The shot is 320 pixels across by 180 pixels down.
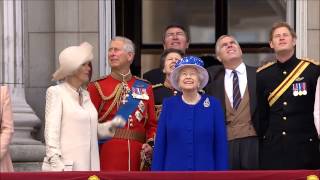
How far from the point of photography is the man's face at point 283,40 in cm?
1033

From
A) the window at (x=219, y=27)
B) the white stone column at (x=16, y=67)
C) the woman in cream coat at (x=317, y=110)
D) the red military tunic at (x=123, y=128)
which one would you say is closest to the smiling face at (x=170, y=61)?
the red military tunic at (x=123, y=128)

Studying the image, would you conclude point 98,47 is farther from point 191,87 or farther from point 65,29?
point 191,87

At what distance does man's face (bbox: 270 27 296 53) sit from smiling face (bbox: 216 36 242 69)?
0.36 m

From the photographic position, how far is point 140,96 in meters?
10.5

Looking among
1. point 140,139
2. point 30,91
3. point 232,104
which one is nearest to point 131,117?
point 140,139

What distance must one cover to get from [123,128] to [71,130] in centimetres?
74

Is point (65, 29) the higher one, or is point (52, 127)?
point (65, 29)

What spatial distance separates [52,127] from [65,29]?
3.53 metres

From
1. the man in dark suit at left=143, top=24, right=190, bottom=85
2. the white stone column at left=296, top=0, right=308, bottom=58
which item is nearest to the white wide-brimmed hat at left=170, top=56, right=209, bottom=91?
the man in dark suit at left=143, top=24, right=190, bottom=85

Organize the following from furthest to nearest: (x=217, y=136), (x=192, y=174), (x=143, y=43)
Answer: (x=143, y=43) < (x=217, y=136) < (x=192, y=174)

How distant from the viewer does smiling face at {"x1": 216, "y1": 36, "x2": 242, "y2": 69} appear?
10508 millimetres

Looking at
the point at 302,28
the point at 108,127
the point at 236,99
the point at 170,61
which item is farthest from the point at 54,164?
the point at 302,28

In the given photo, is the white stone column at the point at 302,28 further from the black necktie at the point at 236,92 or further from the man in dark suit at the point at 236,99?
the black necktie at the point at 236,92

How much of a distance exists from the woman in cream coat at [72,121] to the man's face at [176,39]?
1588 mm
